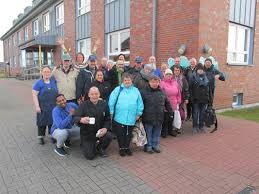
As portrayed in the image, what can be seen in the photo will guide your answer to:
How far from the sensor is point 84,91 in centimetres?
548

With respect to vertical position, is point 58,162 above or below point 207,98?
below

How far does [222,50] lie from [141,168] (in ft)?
20.2

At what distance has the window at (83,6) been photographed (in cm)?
1465

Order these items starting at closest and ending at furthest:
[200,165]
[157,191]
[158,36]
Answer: [157,191], [200,165], [158,36]

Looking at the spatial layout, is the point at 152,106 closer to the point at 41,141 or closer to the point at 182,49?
the point at 41,141

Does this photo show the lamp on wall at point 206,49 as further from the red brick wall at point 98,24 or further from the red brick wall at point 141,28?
the red brick wall at point 98,24

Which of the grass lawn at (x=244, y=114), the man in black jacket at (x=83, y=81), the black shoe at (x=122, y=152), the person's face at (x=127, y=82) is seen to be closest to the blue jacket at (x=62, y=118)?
the man in black jacket at (x=83, y=81)

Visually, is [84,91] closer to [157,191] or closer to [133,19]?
[157,191]

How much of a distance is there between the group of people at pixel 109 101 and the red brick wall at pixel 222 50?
2.49m

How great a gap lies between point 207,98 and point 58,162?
3.59 metres

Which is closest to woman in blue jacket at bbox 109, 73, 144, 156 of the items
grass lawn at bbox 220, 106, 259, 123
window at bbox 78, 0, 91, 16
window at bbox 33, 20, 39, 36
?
grass lawn at bbox 220, 106, 259, 123

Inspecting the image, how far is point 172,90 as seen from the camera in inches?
227

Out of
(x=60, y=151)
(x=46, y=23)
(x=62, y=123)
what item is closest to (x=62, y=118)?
(x=62, y=123)

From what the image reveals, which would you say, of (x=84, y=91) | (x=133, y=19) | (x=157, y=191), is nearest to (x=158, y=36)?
(x=133, y=19)
